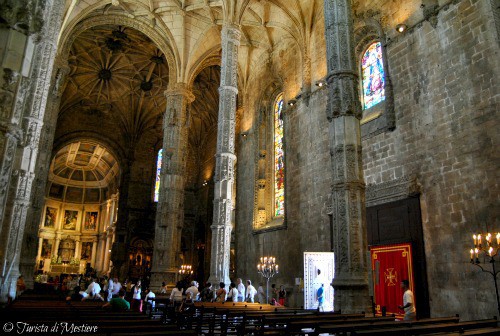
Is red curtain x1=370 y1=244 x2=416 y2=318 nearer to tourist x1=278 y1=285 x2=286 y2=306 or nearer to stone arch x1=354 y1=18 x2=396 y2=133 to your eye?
stone arch x1=354 y1=18 x2=396 y2=133

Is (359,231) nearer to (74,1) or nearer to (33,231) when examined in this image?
(33,231)

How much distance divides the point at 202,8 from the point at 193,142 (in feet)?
53.9

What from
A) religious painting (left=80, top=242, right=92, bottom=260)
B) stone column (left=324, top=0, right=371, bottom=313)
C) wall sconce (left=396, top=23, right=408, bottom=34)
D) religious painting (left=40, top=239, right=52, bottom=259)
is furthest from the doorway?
religious painting (left=40, top=239, right=52, bottom=259)

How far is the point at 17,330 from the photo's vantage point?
15.1ft

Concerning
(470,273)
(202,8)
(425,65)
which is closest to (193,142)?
(202,8)

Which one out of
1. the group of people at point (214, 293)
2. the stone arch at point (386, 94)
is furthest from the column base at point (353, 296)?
the stone arch at point (386, 94)

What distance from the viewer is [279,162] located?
20625 mm

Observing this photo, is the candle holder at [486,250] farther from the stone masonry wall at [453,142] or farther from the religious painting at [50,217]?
the religious painting at [50,217]

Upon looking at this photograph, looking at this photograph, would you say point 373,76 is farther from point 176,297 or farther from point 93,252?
point 93,252

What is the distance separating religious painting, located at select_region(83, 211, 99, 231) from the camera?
41.5 meters

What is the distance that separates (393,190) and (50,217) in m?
38.2

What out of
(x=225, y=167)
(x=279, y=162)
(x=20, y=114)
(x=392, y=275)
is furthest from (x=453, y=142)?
(x=20, y=114)

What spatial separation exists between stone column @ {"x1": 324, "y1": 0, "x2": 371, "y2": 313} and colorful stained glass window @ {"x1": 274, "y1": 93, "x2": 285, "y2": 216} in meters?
10.3

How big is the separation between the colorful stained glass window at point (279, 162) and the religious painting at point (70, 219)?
29.9 m
